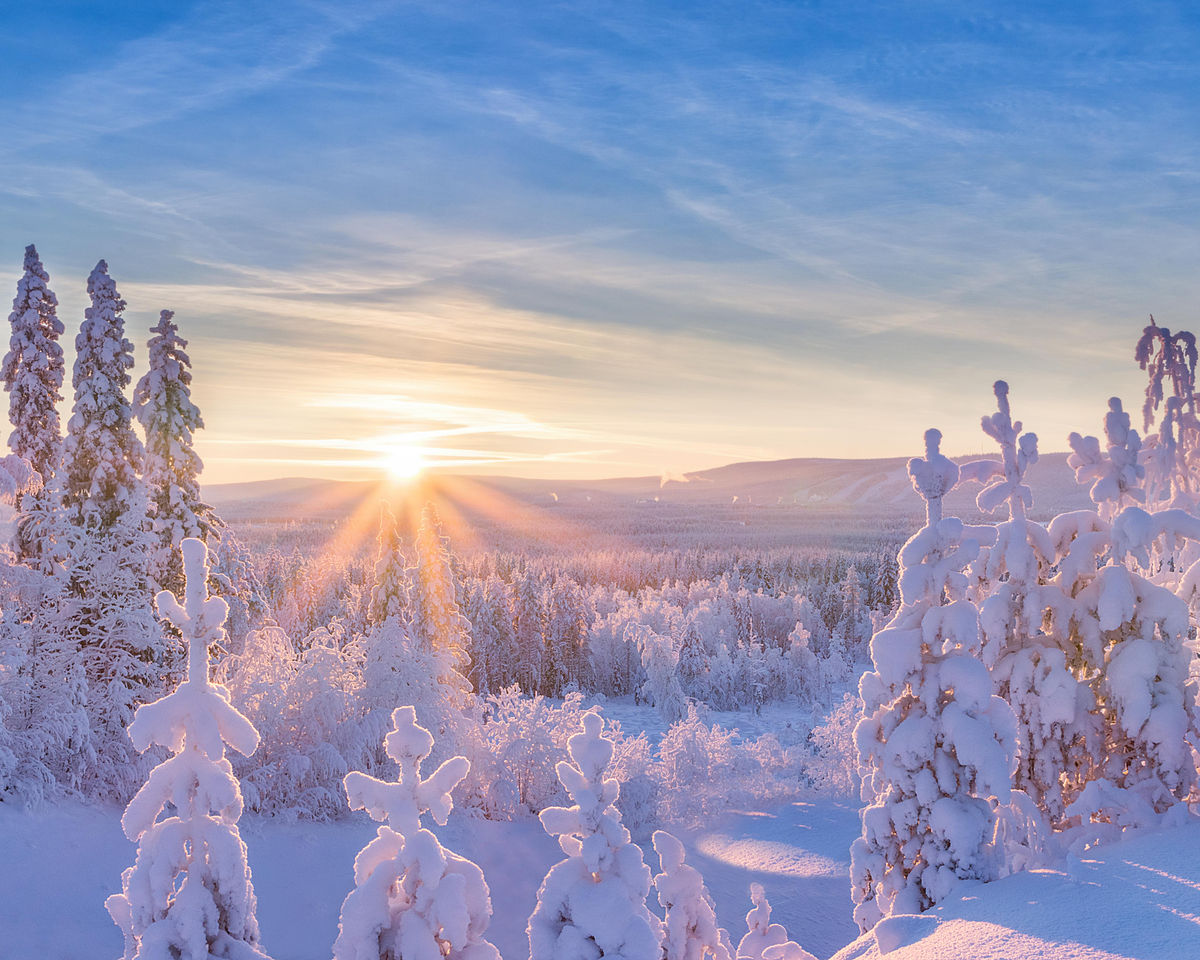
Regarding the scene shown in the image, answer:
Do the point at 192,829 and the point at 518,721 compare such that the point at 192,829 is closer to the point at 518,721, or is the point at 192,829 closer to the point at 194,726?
the point at 194,726

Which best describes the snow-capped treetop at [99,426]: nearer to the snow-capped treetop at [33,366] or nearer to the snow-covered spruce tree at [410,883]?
the snow-capped treetop at [33,366]

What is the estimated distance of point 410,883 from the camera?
642 cm

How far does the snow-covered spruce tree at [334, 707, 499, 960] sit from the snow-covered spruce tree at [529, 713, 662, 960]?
50cm

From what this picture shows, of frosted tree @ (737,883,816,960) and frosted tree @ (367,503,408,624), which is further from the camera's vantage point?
frosted tree @ (367,503,408,624)

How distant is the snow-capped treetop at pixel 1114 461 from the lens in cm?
1120

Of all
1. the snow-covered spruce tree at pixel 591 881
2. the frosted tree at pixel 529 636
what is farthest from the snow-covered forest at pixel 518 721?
the frosted tree at pixel 529 636

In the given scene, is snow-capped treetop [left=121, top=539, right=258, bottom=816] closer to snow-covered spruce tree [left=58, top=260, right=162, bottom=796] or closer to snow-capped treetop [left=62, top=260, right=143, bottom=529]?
snow-covered spruce tree [left=58, top=260, right=162, bottom=796]

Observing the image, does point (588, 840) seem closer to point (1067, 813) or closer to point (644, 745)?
point (1067, 813)

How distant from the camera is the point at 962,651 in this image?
9.69 m

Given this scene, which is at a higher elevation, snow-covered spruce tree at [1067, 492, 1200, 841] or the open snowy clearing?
snow-covered spruce tree at [1067, 492, 1200, 841]

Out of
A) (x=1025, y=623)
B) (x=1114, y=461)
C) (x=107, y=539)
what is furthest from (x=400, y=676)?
(x=1114, y=461)

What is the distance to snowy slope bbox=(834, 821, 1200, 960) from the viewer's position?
6434 millimetres

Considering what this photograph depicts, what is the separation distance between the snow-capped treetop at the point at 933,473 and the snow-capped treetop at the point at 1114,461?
93.1 inches

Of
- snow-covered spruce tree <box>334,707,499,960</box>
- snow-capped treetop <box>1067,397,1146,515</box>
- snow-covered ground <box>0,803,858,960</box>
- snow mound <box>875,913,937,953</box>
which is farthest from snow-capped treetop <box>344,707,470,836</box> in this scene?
snow-covered ground <box>0,803,858,960</box>
